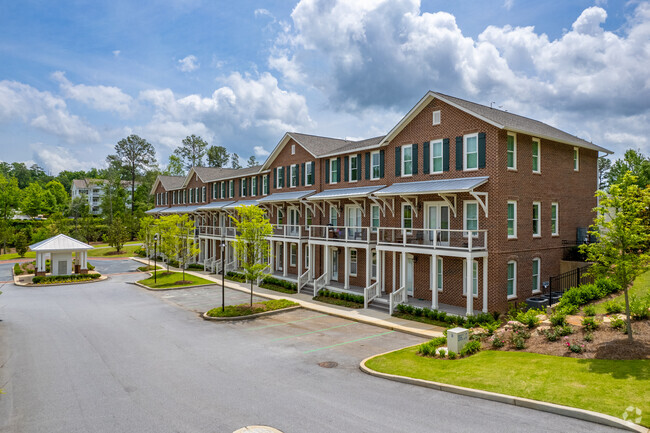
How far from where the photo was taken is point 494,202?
19609 millimetres

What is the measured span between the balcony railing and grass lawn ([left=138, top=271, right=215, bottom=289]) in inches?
714

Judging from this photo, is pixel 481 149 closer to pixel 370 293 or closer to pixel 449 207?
pixel 449 207

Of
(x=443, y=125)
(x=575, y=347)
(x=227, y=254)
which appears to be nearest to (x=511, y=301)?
(x=575, y=347)

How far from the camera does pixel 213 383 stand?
12.1 m

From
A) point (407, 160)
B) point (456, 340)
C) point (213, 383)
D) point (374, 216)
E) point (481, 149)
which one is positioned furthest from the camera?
point (374, 216)

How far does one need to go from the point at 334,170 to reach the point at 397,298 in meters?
11.9

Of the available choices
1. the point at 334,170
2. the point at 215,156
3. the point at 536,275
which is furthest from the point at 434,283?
the point at 215,156

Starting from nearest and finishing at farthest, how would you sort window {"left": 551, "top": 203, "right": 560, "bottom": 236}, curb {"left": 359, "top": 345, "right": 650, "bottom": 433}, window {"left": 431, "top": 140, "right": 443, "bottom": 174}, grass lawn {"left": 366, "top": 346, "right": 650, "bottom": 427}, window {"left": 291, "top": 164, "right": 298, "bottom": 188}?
curb {"left": 359, "top": 345, "right": 650, "bottom": 433} < grass lawn {"left": 366, "top": 346, "right": 650, "bottom": 427} < window {"left": 431, "top": 140, "right": 443, "bottom": 174} < window {"left": 551, "top": 203, "right": 560, "bottom": 236} < window {"left": 291, "top": 164, "right": 298, "bottom": 188}

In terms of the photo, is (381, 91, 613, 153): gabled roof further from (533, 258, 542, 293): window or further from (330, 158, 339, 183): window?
(533, 258, 542, 293): window

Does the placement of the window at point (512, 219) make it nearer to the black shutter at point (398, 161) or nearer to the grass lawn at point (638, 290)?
the grass lawn at point (638, 290)

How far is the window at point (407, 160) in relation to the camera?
78.8ft

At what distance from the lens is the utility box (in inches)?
537

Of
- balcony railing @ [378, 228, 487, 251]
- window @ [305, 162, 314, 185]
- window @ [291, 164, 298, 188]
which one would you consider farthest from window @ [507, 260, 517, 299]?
window @ [291, 164, 298, 188]

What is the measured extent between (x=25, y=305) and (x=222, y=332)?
16337 millimetres
